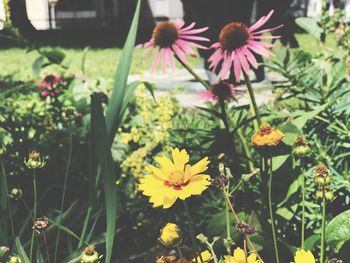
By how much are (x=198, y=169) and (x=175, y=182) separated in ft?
0.12

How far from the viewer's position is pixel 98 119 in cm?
87

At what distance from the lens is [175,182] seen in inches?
27.6

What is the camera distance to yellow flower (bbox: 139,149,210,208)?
0.67 metres

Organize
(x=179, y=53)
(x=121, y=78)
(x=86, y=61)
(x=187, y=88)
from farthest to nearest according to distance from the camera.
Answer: (x=86, y=61), (x=187, y=88), (x=179, y=53), (x=121, y=78)

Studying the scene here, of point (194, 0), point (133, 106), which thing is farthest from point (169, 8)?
point (133, 106)

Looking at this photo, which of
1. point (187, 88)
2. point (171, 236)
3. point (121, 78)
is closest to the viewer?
point (171, 236)

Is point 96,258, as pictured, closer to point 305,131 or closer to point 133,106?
point 305,131

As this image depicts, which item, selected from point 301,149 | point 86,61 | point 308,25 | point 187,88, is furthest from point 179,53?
point 86,61

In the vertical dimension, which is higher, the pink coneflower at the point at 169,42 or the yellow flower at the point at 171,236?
the pink coneflower at the point at 169,42

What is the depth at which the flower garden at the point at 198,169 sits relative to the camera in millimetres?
744

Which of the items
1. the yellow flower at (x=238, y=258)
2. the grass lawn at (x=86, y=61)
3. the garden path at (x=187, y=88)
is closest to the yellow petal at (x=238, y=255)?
the yellow flower at (x=238, y=258)

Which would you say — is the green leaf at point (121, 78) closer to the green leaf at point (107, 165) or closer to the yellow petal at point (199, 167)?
the green leaf at point (107, 165)

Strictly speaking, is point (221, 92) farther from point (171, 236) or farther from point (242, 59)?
point (171, 236)

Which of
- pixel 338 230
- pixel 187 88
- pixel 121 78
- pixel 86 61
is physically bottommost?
pixel 86 61
